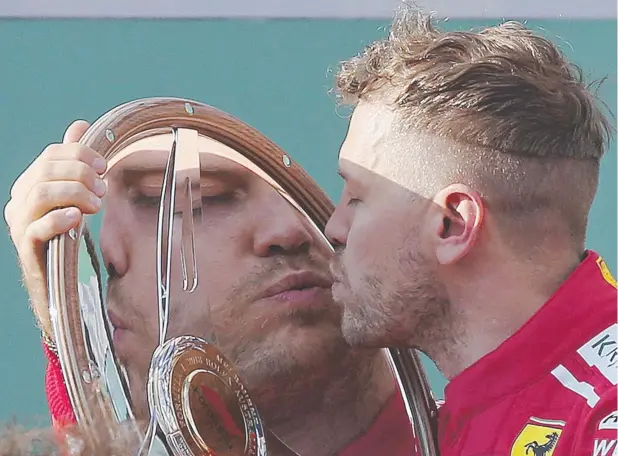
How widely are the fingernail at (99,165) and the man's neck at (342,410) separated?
1.39 ft

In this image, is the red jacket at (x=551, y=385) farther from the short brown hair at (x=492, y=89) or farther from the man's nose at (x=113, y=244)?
the man's nose at (x=113, y=244)

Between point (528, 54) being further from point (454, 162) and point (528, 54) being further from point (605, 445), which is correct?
point (605, 445)

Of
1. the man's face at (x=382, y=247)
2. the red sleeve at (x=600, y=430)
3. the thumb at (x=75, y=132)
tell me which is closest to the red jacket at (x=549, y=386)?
the red sleeve at (x=600, y=430)

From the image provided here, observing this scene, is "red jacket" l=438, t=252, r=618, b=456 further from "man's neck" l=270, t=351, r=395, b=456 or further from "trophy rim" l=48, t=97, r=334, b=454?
"trophy rim" l=48, t=97, r=334, b=454

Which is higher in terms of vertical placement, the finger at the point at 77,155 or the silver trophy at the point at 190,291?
the finger at the point at 77,155

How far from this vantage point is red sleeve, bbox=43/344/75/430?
990 mm

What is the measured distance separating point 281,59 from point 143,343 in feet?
2.03

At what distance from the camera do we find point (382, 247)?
4.17 feet

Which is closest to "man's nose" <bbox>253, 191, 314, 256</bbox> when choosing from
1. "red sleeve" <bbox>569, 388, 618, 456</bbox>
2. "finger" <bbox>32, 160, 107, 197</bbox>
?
"finger" <bbox>32, 160, 107, 197</bbox>

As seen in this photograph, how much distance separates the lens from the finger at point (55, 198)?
1014 millimetres

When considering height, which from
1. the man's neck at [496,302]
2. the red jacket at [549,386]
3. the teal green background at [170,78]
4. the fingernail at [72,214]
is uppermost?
the teal green background at [170,78]

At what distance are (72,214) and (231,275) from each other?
12.8 inches

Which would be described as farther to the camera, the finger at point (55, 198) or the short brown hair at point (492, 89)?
the short brown hair at point (492, 89)

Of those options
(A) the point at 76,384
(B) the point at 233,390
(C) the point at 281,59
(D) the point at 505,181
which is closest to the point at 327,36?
(C) the point at 281,59
